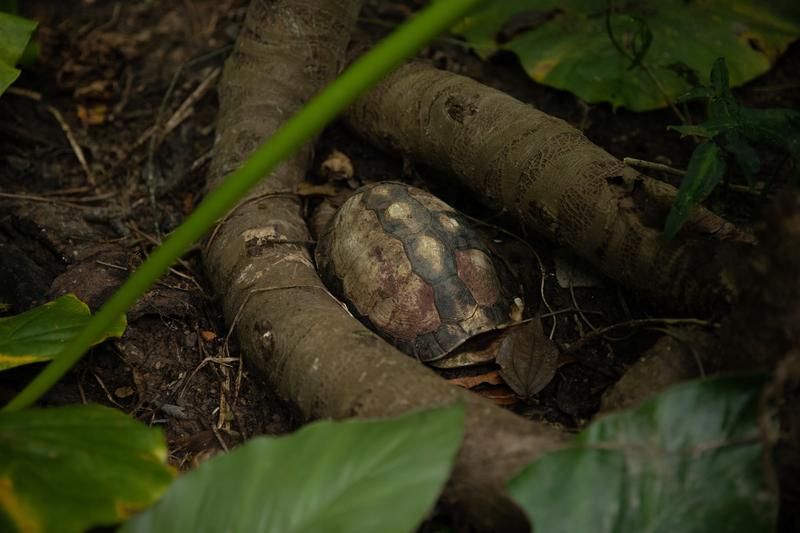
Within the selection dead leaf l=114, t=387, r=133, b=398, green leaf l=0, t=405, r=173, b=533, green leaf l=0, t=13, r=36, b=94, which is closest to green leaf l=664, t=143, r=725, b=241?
green leaf l=0, t=405, r=173, b=533

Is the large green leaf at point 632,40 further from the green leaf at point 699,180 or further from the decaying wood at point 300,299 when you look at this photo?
the green leaf at point 699,180

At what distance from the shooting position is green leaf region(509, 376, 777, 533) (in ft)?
3.95

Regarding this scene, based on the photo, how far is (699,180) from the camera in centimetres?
166

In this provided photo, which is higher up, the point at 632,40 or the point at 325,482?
the point at 632,40

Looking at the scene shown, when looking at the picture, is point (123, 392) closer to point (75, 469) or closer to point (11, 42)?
point (75, 469)

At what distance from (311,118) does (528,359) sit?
3.74ft

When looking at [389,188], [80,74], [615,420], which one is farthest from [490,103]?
[80,74]

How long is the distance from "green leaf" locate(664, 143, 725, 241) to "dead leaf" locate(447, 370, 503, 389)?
2.32ft

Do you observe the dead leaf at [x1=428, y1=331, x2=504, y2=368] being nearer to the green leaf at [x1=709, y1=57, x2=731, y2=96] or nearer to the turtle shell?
the turtle shell

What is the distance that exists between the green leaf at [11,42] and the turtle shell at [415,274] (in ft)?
3.68

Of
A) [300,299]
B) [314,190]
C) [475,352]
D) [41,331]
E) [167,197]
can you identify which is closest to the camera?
[41,331]

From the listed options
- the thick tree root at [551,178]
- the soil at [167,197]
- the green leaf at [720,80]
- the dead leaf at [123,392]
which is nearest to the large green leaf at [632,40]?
the soil at [167,197]

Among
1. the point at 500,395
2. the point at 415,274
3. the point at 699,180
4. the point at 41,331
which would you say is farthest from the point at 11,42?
the point at 699,180

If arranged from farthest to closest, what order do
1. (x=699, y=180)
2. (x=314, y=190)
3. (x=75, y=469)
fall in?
(x=314, y=190) → (x=699, y=180) → (x=75, y=469)
